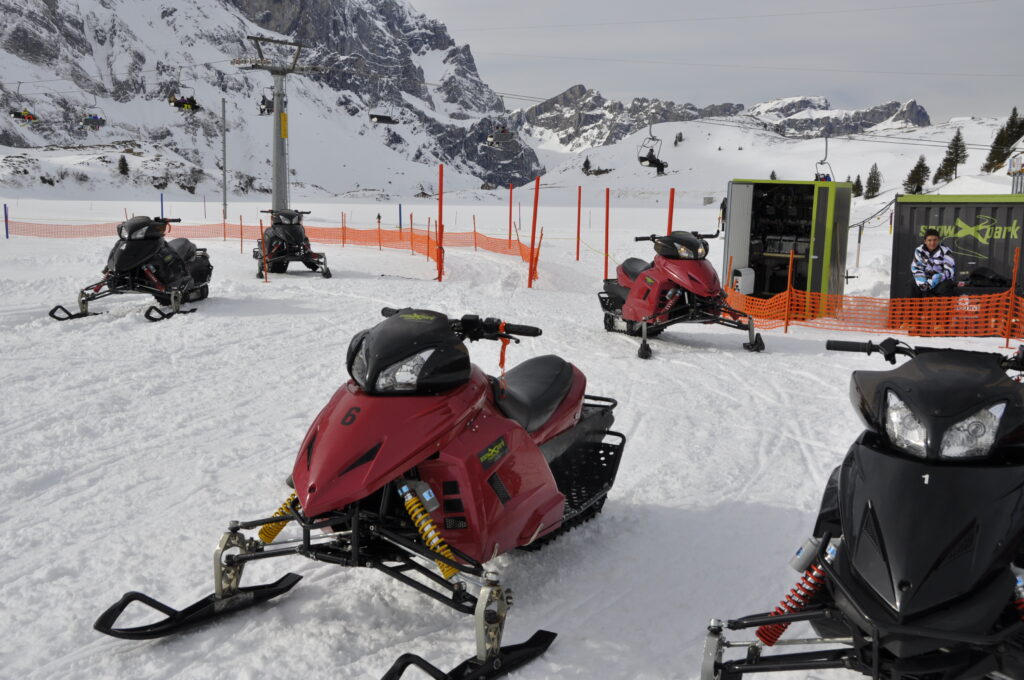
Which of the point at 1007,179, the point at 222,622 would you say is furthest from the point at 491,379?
the point at 1007,179

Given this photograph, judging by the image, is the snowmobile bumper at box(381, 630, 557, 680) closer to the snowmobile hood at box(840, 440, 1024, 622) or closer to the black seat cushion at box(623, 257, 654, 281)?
the snowmobile hood at box(840, 440, 1024, 622)

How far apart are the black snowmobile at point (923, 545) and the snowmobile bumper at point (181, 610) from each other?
177 centimetres

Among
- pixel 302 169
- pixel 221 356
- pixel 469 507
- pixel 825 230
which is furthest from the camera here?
pixel 302 169

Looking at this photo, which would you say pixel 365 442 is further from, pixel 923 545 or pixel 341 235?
pixel 341 235

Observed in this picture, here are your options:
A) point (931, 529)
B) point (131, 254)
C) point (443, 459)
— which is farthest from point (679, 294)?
point (131, 254)

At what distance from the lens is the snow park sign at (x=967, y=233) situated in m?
12.0

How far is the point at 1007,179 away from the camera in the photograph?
42406mm

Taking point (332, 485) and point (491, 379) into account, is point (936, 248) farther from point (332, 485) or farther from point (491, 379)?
point (332, 485)

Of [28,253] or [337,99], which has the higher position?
[337,99]

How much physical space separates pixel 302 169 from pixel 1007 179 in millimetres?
128989

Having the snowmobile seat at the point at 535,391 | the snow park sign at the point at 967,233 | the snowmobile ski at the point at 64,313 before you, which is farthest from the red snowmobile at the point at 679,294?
the snowmobile ski at the point at 64,313

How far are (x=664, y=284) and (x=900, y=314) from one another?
459 centimetres

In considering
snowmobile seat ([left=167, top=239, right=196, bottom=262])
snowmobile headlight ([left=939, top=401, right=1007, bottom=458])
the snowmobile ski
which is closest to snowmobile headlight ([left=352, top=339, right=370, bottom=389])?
snowmobile headlight ([left=939, top=401, right=1007, bottom=458])

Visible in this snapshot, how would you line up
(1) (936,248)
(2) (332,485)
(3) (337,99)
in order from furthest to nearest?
(3) (337,99)
(1) (936,248)
(2) (332,485)
